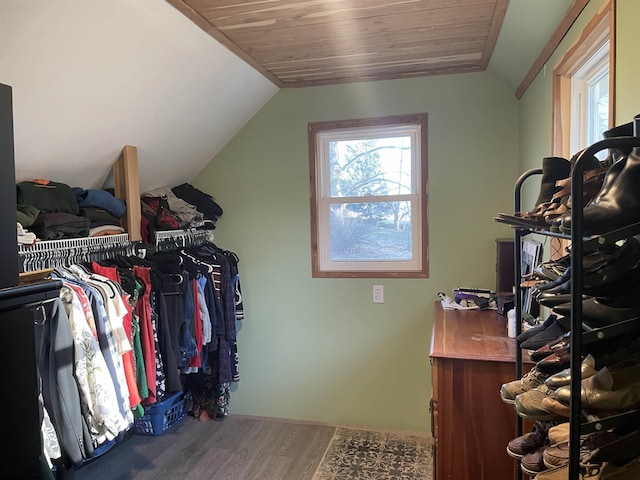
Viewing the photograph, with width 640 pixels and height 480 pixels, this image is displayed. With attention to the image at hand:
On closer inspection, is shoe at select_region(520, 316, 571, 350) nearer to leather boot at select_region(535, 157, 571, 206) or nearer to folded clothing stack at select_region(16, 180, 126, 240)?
leather boot at select_region(535, 157, 571, 206)

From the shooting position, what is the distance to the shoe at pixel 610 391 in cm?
79

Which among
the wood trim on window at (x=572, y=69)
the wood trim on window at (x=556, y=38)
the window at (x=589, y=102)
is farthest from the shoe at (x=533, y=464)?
the wood trim on window at (x=556, y=38)

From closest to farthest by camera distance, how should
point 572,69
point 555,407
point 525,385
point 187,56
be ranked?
point 555,407 → point 525,385 → point 572,69 → point 187,56

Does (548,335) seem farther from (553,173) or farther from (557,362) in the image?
(553,173)

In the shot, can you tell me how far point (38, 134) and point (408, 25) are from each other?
182cm

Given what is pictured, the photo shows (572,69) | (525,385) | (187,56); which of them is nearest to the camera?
(525,385)

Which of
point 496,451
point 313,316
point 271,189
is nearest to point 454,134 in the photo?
point 271,189

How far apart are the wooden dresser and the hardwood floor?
43.1 inches

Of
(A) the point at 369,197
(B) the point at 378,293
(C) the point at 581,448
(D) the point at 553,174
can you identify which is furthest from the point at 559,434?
(A) the point at 369,197

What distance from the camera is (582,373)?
0.89m

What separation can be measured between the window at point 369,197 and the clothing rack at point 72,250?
4.23 ft

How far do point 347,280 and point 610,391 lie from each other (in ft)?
8.11

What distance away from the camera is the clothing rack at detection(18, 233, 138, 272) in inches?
83.6

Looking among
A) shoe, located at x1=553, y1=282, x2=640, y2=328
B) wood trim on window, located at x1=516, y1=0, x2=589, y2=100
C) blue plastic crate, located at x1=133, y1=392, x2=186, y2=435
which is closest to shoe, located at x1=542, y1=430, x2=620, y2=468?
shoe, located at x1=553, y1=282, x2=640, y2=328
